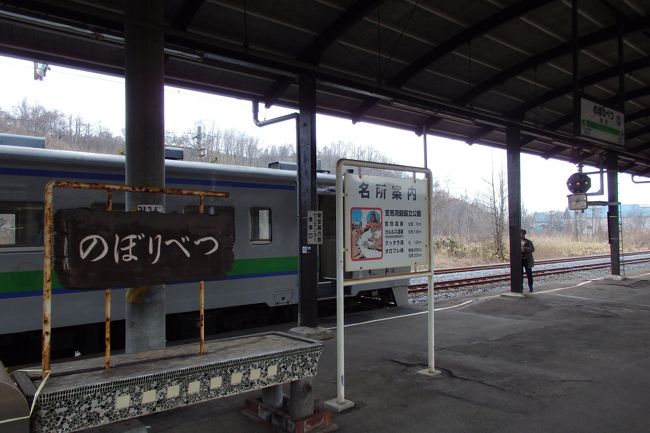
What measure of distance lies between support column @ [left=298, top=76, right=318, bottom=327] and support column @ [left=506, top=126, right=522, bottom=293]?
6256mm

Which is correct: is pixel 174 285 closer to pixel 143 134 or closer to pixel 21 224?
pixel 21 224

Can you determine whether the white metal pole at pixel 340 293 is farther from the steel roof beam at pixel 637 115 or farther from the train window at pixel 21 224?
the steel roof beam at pixel 637 115

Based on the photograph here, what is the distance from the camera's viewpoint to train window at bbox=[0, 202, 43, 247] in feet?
21.3

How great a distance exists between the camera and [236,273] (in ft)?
27.8

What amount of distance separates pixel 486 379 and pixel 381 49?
581 centimetres

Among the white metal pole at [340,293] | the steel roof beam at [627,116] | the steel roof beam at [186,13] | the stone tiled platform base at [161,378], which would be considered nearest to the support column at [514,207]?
the steel roof beam at [627,116]

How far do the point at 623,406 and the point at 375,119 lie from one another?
7.87 metres

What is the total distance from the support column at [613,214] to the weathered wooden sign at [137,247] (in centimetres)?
1508

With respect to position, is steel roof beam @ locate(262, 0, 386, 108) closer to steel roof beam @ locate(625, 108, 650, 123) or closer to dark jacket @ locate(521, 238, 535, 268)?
dark jacket @ locate(521, 238, 535, 268)

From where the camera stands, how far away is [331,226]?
1073cm

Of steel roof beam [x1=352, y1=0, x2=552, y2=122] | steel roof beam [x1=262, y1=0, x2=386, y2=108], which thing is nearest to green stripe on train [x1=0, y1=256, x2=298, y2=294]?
steel roof beam [x1=262, y1=0, x2=386, y2=108]

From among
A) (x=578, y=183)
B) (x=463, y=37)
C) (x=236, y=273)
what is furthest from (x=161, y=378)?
(x=578, y=183)

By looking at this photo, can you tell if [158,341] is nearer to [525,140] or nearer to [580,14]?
[580,14]

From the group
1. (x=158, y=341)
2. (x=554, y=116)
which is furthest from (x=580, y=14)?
(x=158, y=341)
